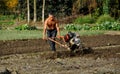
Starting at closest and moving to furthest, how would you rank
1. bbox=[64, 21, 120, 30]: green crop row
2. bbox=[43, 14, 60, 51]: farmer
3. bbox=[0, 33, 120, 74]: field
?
1. bbox=[0, 33, 120, 74]: field
2. bbox=[43, 14, 60, 51]: farmer
3. bbox=[64, 21, 120, 30]: green crop row

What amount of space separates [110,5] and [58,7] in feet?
25.6

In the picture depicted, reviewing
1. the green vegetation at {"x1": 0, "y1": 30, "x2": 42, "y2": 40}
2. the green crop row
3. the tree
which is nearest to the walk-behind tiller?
the green vegetation at {"x1": 0, "y1": 30, "x2": 42, "y2": 40}

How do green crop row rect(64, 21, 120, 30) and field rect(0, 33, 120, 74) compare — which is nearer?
field rect(0, 33, 120, 74)

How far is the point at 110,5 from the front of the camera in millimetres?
46812

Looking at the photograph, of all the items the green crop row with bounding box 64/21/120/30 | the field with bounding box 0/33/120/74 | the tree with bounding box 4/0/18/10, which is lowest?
the tree with bounding box 4/0/18/10

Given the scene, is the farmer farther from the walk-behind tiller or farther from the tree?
the tree

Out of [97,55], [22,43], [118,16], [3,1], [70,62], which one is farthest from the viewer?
[3,1]

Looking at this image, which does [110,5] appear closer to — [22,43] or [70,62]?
[22,43]

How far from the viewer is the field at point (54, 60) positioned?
1234cm

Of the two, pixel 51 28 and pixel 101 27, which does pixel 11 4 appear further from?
pixel 51 28

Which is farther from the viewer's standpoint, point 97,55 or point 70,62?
point 97,55

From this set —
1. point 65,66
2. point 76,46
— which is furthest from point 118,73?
point 76,46

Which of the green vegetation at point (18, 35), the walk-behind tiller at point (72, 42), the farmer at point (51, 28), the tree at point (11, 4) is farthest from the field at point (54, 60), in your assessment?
the tree at point (11, 4)

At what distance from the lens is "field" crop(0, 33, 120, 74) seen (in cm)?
1234
